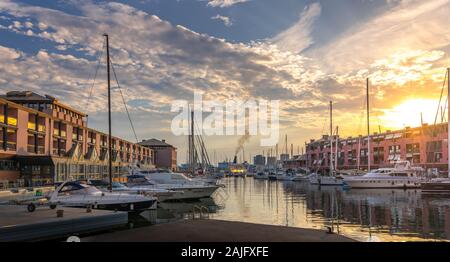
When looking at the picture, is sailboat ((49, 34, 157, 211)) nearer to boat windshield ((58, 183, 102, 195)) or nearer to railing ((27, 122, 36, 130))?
boat windshield ((58, 183, 102, 195))

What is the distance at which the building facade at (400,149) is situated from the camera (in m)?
97.2

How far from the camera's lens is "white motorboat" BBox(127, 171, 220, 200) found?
48.2 metres

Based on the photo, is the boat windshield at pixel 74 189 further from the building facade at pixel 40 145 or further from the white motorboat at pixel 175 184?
the building facade at pixel 40 145

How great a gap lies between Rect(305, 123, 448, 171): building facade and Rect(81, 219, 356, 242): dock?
75.4 meters

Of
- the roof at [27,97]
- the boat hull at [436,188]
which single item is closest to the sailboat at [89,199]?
the boat hull at [436,188]

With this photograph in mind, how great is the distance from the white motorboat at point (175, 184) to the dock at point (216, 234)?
31.0 metres

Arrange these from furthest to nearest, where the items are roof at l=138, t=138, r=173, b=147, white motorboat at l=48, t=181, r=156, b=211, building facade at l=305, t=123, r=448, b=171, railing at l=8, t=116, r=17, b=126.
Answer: roof at l=138, t=138, r=173, b=147 < building facade at l=305, t=123, r=448, b=171 < railing at l=8, t=116, r=17, b=126 < white motorboat at l=48, t=181, r=156, b=211

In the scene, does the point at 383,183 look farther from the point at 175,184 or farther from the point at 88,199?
the point at 88,199

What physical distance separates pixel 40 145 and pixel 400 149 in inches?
3693

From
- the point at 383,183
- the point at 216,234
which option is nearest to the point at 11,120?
the point at 216,234

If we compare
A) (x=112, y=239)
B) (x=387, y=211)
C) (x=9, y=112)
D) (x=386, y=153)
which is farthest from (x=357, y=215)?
(x=386, y=153)

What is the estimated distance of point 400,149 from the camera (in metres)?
111

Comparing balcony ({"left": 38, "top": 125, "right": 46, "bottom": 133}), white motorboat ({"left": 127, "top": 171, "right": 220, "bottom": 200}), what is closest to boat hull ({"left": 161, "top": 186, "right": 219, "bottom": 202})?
white motorboat ({"left": 127, "top": 171, "right": 220, "bottom": 200})

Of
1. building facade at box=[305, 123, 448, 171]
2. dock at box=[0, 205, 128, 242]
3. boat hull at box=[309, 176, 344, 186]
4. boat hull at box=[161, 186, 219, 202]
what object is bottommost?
boat hull at box=[309, 176, 344, 186]
